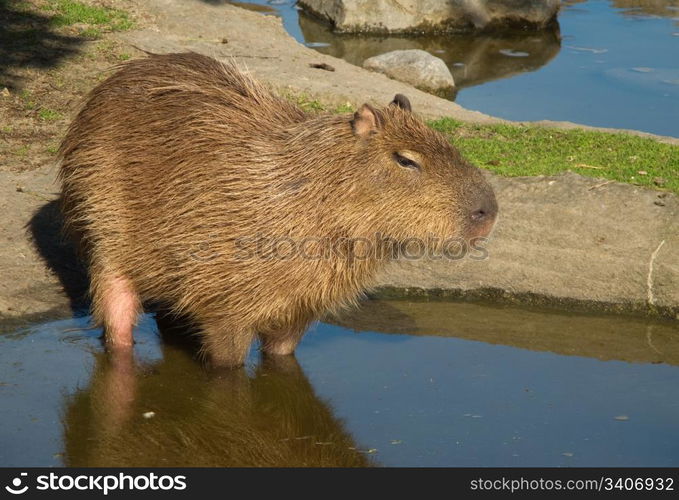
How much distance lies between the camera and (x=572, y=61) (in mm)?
12062

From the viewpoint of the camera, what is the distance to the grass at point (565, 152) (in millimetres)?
7082

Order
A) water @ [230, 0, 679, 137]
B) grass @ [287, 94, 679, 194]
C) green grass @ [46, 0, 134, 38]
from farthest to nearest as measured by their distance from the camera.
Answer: water @ [230, 0, 679, 137] → green grass @ [46, 0, 134, 38] → grass @ [287, 94, 679, 194]

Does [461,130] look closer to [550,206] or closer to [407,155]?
[550,206]

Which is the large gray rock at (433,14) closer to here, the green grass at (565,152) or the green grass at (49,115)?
the green grass at (565,152)

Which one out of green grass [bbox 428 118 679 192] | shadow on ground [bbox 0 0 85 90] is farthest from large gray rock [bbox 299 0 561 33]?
green grass [bbox 428 118 679 192]

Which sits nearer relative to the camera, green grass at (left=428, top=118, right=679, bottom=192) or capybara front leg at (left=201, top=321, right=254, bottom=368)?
capybara front leg at (left=201, top=321, right=254, bottom=368)

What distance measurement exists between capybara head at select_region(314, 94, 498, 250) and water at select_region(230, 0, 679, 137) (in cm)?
508

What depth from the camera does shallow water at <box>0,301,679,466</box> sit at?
455cm

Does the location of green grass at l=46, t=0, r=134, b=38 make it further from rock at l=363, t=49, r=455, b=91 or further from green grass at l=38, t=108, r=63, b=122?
rock at l=363, t=49, r=455, b=91

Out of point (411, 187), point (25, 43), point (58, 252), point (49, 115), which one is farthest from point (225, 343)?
point (25, 43)

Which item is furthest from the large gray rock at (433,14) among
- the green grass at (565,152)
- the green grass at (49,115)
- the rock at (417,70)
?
the green grass at (49,115)

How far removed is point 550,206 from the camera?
655cm

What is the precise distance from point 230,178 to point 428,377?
137 centimetres

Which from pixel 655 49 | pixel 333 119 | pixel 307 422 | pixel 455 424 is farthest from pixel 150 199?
pixel 655 49
